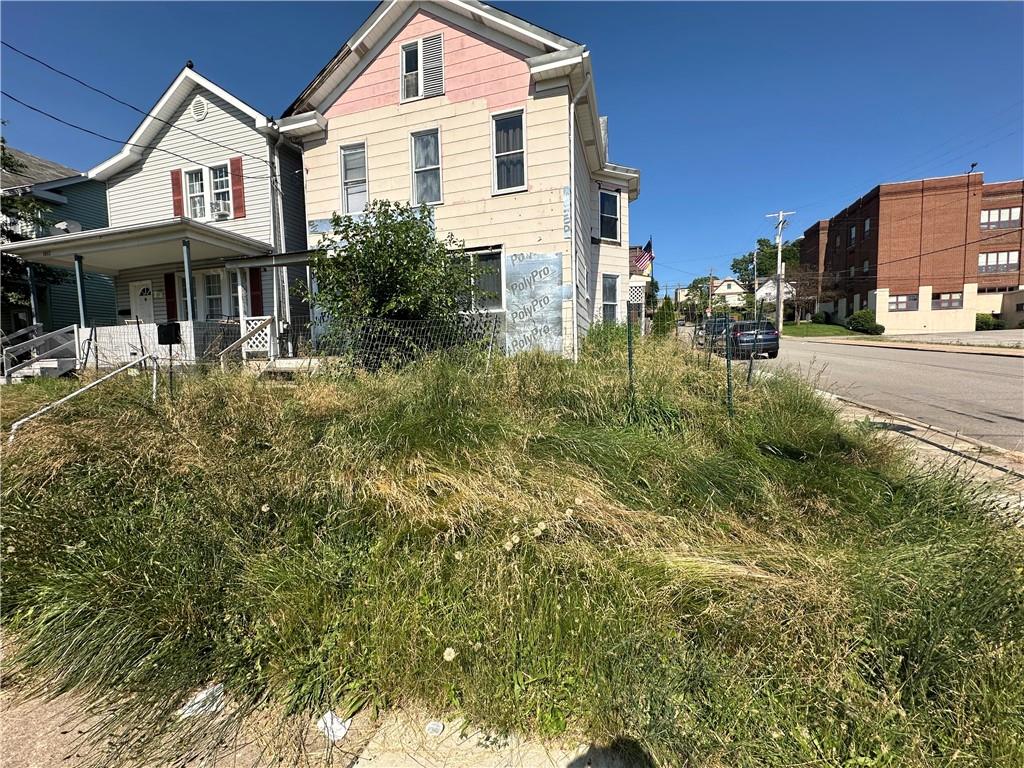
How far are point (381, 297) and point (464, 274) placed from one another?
1.77 metres

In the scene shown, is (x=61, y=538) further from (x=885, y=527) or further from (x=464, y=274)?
(x=464, y=274)

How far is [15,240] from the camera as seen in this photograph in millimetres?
13961

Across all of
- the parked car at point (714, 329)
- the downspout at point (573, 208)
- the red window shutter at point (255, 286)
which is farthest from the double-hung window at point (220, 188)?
the parked car at point (714, 329)

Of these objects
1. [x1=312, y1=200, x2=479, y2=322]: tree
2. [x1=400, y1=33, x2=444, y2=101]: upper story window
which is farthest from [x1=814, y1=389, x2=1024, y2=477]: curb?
[x1=400, y1=33, x2=444, y2=101]: upper story window

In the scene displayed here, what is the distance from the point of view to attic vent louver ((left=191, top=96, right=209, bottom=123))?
13.2 m

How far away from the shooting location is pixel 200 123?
43.5 ft

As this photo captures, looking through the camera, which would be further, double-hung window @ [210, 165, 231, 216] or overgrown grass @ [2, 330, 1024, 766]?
double-hung window @ [210, 165, 231, 216]

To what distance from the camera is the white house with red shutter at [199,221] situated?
1137cm

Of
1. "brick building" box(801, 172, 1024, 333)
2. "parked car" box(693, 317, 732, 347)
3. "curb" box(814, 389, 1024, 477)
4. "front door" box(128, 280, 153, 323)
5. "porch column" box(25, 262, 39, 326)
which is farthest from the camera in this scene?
"brick building" box(801, 172, 1024, 333)

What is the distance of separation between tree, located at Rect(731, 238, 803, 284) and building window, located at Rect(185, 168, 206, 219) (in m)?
78.8

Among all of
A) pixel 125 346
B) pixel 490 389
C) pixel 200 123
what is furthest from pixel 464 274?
pixel 200 123

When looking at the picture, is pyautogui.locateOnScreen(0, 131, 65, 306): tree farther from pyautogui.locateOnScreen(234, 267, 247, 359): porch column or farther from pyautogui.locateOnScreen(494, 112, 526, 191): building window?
pyautogui.locateOnScreen(494, 112, 526, 191): building window

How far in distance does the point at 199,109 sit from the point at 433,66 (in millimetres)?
7786

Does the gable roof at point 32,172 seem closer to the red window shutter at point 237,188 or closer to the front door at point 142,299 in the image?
the front door at point 142,299
